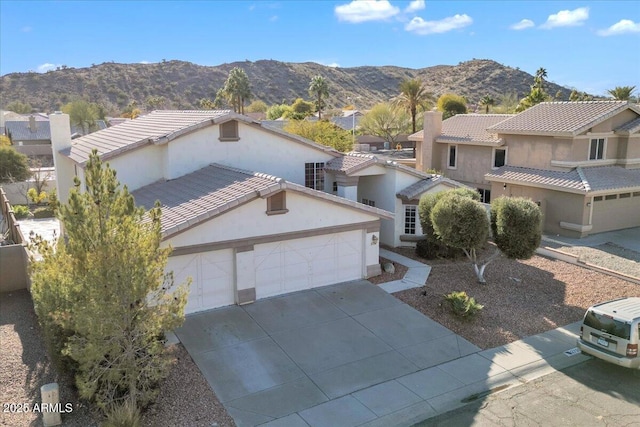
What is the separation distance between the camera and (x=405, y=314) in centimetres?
1617

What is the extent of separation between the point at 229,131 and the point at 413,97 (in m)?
41.2

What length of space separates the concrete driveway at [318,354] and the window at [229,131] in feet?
26.7

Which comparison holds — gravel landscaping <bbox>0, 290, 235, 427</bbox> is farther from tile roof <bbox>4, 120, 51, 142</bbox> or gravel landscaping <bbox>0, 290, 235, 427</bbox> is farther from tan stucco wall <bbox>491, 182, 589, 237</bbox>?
tile roof <bbox>4, 120, 51, 142</bbox>

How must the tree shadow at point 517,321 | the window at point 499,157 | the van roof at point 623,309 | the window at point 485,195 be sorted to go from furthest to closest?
the window at point 485,195 → the window at point 499,157 → the van roof at point 623,309 → the tree shadow at point 517,321

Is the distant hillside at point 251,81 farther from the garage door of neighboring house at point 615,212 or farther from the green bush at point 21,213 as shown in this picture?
the garage door of neighboring house at point 615,212

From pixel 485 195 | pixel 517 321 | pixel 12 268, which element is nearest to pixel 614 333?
pixel 517 321

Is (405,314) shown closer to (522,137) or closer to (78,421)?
(78,421)

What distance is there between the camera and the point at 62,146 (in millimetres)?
25859

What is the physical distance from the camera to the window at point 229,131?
70.4ft

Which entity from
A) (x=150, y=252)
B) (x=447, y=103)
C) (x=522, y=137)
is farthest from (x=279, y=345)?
(x=447, y=103)

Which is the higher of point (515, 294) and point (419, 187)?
point (419, 187)

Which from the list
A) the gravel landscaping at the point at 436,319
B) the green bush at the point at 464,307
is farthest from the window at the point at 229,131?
the green bush at the point at 464,307

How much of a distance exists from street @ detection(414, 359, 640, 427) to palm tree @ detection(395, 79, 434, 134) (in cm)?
4862

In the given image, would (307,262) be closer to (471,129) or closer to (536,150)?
(536,150)
